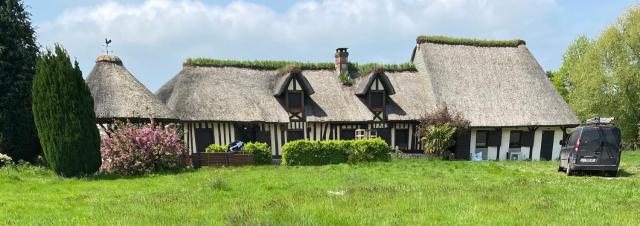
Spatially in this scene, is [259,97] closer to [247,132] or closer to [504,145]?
[247,132]

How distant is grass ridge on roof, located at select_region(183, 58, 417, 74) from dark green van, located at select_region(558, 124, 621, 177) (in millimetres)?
14064

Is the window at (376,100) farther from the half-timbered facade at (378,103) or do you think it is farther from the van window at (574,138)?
the van window at (574,138)

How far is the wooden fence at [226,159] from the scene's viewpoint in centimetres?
2131

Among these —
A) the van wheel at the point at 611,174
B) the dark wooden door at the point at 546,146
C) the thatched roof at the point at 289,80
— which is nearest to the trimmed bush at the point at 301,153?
the thatched roof at the point at 289,80

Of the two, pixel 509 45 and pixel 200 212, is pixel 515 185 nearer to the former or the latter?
pixel 200 212

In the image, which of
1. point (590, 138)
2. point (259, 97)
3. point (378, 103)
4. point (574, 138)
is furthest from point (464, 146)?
point (590, 138)

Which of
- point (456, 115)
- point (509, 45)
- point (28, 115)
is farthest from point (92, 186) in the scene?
point (509, 45)

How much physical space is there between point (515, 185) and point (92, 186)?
1102 cm

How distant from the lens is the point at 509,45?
33.4 meters

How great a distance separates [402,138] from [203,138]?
10.6 meters

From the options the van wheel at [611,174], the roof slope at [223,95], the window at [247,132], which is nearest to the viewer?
A: the van wheel at [611,174]

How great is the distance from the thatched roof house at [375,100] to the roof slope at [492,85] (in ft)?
0.20

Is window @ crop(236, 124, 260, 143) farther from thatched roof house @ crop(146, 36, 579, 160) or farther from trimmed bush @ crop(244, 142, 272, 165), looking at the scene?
trimmed bush @ crop(244, 142, 272, 165)

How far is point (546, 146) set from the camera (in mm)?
29297
